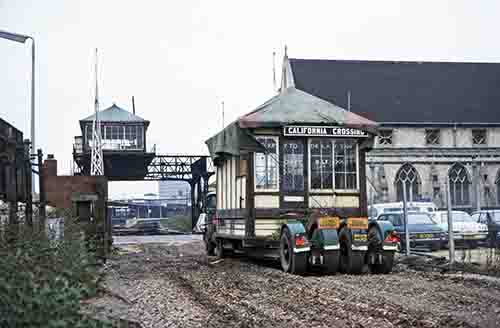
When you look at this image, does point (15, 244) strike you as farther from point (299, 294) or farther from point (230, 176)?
point (230, 176)

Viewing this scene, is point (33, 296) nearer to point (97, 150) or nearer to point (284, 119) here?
point (284, 119)

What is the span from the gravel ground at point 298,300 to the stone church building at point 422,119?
4384cm

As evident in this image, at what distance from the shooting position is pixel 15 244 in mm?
9414

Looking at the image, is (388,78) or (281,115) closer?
(281,115)

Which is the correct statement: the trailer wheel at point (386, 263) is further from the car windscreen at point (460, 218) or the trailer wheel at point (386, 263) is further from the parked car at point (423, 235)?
the car windscreen at point (460, 218)

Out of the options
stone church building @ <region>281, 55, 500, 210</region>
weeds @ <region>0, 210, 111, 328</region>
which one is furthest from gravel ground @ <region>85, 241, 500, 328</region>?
stone church building @ <region>281, 55, 500, 210</region>

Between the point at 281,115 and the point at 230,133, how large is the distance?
137 cm

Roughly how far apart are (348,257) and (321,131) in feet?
9.83

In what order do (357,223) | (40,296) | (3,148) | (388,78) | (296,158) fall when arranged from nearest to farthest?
(40,296) → (3,148) → (357,223) → (296,158) → (388,78)

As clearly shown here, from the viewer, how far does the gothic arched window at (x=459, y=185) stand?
60625 mm

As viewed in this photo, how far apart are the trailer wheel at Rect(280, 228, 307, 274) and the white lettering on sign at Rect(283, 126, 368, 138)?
7.53 ft

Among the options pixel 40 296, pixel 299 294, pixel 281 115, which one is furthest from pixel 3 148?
pixel 281 115

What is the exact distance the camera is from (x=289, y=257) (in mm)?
16203

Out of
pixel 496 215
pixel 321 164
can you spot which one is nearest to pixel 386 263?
pixel 321 164
